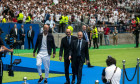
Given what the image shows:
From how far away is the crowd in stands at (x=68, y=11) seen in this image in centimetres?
2889

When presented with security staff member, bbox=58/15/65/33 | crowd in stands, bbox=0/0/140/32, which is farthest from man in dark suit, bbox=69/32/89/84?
security staff member, bbox=58/15/65/33

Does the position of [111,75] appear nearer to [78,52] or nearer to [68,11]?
[78,52]

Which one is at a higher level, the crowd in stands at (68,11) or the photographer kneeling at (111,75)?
the crowd in stands at (68,11)

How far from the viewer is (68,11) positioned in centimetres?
3203

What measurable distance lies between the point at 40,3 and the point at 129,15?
519 inches

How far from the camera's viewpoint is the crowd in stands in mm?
28891

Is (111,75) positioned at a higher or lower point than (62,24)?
lower

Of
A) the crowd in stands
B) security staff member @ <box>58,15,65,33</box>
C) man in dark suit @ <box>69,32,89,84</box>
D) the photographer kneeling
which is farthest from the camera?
security staff member @ <box>58,15,65,33</box>

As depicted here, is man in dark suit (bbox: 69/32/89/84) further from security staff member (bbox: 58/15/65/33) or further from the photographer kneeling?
security staff member (bbox: 58/15/65/33)

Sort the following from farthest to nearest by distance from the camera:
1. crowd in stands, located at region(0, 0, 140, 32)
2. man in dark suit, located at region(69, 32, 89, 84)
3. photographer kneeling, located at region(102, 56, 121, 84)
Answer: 1. crowd in stands, located at region(0, 0, 140, 32)
2. man in dark suit, located at region(69, 32, 89, 84)
3. photographer kneeling, located at region(102, 56, 121, 84)

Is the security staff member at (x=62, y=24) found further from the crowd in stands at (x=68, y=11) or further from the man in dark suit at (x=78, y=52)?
the man in dark suit at (x=78, y=52)

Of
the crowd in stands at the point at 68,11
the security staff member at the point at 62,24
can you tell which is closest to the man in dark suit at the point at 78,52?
the crowd in stands at the point at 68,11

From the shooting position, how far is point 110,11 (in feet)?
129

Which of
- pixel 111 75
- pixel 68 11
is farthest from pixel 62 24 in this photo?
pixel 111 75
